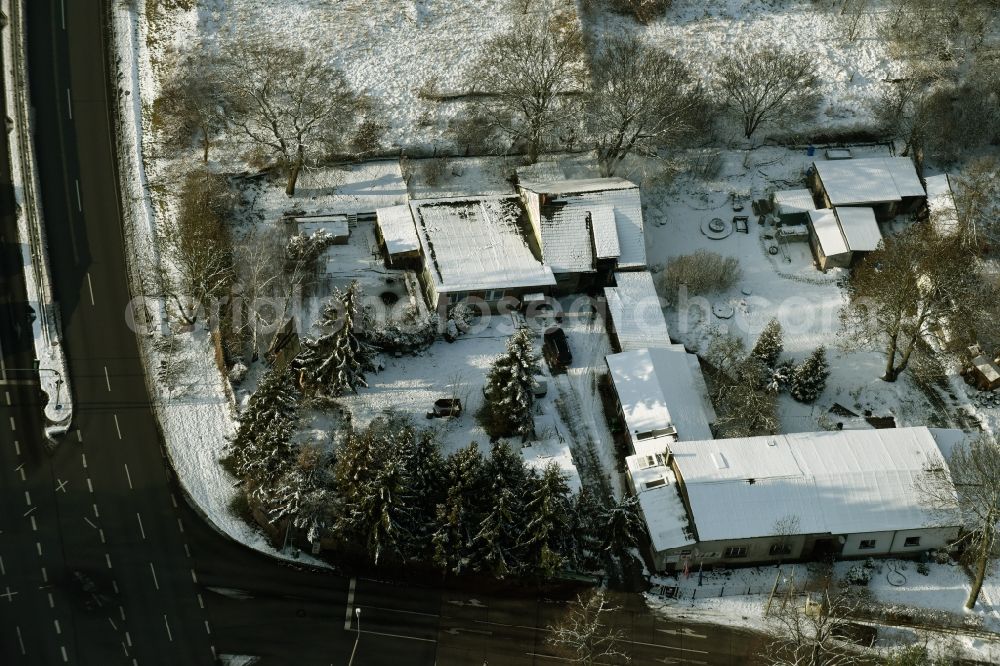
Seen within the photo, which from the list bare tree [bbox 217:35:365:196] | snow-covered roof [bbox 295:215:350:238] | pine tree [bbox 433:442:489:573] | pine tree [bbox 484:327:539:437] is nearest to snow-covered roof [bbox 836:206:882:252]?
pine tree [bbox 484:327:539:437]

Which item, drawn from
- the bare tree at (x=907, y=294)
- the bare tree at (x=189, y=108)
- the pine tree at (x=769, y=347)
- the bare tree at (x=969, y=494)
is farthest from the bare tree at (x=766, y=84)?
the bare tree at (x=189, y=108)

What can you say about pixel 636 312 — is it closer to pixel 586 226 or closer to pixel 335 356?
pixel 586 226

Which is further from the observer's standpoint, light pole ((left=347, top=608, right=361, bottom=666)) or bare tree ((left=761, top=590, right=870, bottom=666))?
light pole ((left=347, top=608, right=361, bottom=666))

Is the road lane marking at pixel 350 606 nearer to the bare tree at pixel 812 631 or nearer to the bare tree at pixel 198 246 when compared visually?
the bare tree at pixel 198 246

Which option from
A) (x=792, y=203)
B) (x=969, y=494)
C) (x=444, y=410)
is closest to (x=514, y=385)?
(x=444, y=410)

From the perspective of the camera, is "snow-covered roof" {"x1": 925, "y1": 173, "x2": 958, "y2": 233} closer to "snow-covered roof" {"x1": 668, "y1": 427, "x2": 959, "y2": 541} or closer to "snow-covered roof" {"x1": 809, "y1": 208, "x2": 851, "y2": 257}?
"snow-covered roof" {"x1": 809, "y1": 208, "x2": 851, "y2": 257}

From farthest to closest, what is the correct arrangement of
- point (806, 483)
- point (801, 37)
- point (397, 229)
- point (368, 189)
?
point (801, 37) → point (368, 189) → point (397, 229) → point (806, 483)
